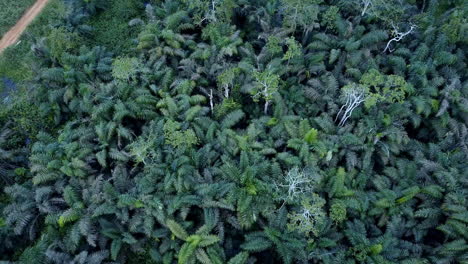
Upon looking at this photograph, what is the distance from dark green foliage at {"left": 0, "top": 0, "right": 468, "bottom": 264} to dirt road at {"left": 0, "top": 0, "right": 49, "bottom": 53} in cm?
364

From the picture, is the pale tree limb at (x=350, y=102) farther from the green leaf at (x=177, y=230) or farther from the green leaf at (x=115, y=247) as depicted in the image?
the green leaf at (x=115, y=247)

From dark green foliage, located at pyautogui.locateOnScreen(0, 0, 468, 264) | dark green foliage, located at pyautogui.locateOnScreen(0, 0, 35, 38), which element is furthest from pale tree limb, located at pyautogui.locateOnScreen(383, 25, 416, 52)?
dark green foliage, located at pyautogui.locateOnScreen(0, 0, 35, 38)

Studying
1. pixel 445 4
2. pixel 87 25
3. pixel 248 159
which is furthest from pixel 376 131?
pixel 87 25

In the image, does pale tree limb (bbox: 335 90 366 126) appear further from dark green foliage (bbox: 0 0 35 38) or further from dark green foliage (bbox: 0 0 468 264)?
dark green foliage (bbox: 0 0 35 38)

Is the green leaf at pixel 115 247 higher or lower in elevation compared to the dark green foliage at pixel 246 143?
lower

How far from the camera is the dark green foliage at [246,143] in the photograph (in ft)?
47.4

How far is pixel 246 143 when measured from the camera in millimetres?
16125

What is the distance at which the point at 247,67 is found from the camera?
1845cm

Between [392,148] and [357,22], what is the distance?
7.78 m

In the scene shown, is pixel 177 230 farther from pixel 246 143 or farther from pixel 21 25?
pixel 21 25

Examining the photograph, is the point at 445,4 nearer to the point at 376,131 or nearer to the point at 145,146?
the point at 376,131

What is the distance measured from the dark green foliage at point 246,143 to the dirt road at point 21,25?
3.64 m

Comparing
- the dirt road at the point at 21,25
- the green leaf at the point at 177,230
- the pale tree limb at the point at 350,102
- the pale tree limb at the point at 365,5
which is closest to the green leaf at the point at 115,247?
the green leaf at the point at 177,230

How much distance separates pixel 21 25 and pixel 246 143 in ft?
56.0
